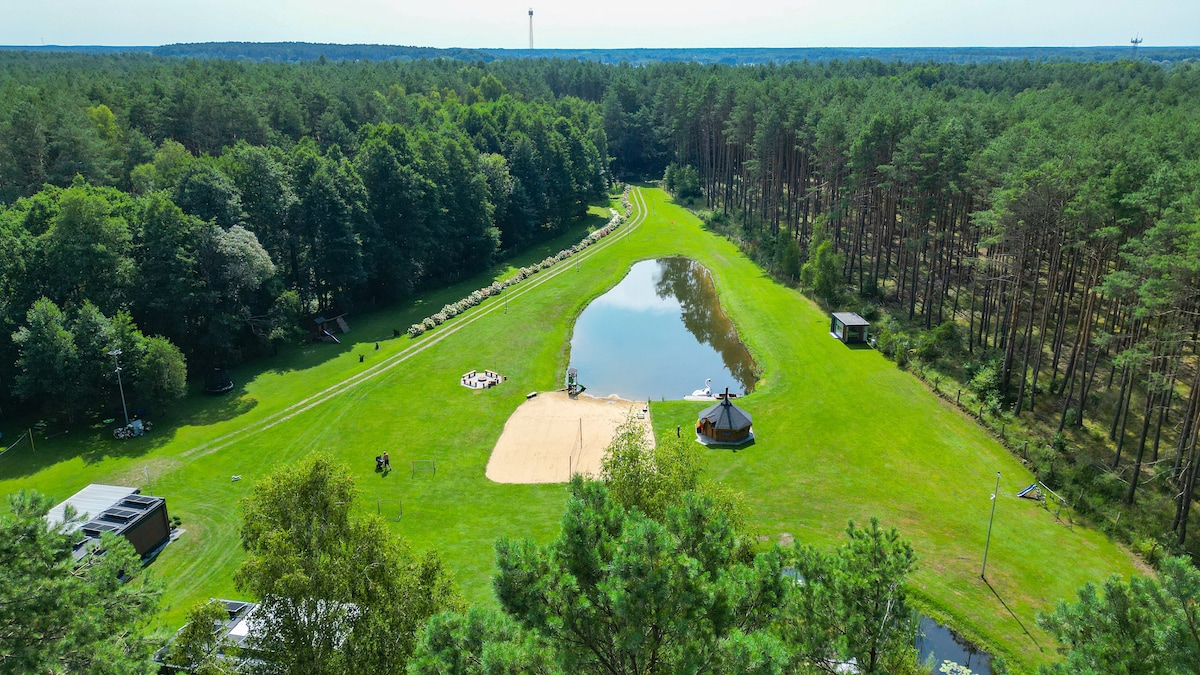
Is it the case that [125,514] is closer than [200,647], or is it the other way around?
[200,647]

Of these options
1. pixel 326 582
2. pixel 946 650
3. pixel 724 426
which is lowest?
pixel 946 650

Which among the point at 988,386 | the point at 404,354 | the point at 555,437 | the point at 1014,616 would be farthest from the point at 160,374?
the point at 988,386

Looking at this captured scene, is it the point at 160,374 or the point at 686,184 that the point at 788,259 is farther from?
the point at 160,374

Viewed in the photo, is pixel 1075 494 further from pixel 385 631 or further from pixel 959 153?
pixel 385 631

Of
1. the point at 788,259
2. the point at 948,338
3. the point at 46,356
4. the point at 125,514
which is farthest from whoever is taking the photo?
the point at 788,259

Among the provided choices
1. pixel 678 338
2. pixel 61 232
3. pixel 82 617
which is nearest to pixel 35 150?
pixel 61 232

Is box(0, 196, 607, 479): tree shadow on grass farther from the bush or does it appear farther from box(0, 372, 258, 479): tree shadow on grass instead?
the bush

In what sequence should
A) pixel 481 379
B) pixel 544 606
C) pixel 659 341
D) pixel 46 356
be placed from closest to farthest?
1. pixel 544 606
2. pixel 46 356
3. pixel 481 379
4. pixel 659 341
